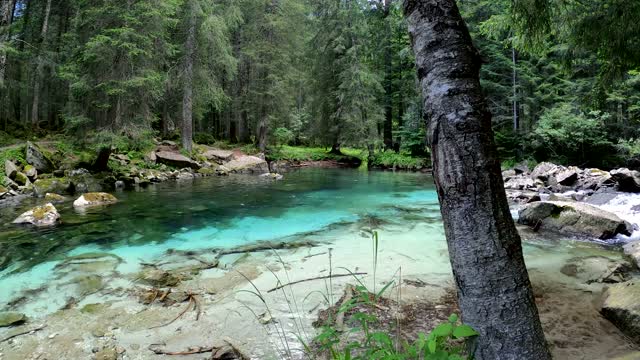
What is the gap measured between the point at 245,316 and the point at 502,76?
24767 mm

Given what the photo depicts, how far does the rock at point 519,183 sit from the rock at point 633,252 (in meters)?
8.91

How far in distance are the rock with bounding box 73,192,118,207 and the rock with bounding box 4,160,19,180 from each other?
123 inches

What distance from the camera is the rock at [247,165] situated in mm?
22141

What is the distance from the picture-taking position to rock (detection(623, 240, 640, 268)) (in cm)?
546

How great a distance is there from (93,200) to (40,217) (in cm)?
240

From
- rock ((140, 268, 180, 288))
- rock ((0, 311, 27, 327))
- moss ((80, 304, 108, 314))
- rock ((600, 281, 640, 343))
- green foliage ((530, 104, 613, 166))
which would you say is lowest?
rock ((0, 311, 27, 327))

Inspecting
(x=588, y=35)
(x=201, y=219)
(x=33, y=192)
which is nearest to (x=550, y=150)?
(x=588, y=35)

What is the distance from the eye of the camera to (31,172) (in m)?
13.0

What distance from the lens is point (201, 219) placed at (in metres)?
9.44

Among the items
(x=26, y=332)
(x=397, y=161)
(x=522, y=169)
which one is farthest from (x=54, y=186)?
(x=397, y=161)

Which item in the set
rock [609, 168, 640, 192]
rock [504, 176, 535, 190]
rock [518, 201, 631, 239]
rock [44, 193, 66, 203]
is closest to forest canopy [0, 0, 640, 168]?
rock [518, 201, 631, 239]

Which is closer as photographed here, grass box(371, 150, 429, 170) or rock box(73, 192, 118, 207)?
rock box(73, 192, 118, 207)

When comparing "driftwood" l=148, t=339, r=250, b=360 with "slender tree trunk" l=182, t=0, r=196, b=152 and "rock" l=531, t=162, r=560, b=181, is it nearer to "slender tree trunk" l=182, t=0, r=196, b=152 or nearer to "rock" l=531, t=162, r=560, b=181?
"rock" l=531, t=162, r=560, b=181

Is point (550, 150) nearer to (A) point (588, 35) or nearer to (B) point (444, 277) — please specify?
(A) point (588, 35)
